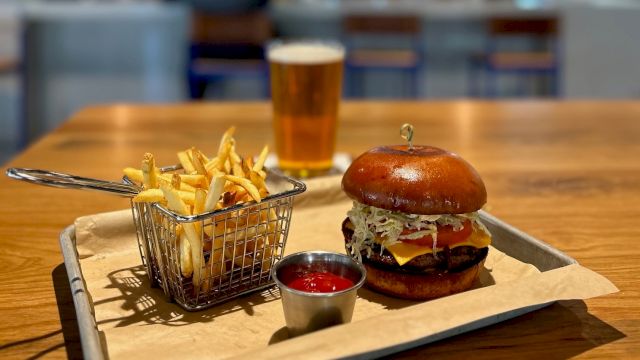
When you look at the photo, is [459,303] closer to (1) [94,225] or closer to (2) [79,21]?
(1) [94,225]

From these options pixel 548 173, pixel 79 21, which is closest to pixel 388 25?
pixel 79 21

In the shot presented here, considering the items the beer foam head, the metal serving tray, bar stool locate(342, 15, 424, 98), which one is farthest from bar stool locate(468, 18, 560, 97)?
the metal serving tray

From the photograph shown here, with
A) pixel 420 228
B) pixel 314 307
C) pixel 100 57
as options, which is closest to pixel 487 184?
pixel 420 228

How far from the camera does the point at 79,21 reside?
22.7ft

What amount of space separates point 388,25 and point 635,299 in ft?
17.8

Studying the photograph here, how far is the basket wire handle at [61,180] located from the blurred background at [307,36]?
5477 millimetres

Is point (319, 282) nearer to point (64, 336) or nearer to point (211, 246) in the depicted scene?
point (211, 246)

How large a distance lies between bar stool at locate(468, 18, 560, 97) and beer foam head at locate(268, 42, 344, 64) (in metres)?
4.30

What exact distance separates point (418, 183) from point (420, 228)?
8 cm

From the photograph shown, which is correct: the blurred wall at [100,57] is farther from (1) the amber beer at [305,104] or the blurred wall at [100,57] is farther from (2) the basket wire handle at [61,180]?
(2) the basket wire handle at [61,180]

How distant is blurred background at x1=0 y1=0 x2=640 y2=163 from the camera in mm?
6844

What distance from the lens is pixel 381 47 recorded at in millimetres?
7184

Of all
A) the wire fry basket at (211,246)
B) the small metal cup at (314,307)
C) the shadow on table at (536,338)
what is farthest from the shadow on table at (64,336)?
the shadow on table at (536,338)

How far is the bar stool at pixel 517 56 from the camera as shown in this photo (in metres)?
6.13
